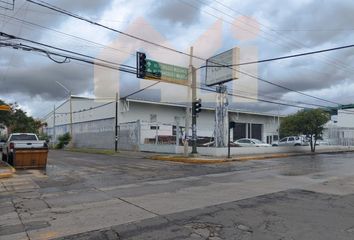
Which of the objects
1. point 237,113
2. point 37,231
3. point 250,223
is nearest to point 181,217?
point 250,223

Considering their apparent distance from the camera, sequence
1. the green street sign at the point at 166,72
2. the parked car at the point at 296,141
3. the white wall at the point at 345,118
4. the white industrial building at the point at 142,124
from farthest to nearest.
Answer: the white wall at the point at 345,118 < the parked car at the point at 296,141 < the white industrial building at the point at 142,124 < the green street sign at the point at 166,72

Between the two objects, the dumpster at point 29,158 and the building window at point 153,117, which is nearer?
the dumpster at point 29,158

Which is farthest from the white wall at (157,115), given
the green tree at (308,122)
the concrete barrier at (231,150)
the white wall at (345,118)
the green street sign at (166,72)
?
the white wall at (345,118)

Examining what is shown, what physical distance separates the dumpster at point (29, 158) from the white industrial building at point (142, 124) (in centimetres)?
1487

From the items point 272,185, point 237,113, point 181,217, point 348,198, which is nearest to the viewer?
point 181,217

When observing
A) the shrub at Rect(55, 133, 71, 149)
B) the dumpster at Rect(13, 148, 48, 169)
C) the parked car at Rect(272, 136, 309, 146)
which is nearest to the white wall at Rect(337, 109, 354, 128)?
the parked car at Rect(272, 136, 309, 146)

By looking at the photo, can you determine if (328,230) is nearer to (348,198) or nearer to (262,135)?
(348,198)

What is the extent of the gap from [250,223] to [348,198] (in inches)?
177

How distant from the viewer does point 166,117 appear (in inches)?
2068

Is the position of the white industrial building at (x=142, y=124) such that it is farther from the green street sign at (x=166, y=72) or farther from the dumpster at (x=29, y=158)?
the dumpster at (x=29, y=158)

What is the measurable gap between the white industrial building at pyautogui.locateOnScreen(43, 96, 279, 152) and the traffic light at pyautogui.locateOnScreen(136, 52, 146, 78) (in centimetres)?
1198

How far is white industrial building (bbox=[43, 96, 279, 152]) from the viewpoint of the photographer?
41.6 metres

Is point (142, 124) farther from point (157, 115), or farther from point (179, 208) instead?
point (179, 208)

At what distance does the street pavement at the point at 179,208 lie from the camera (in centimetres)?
741
